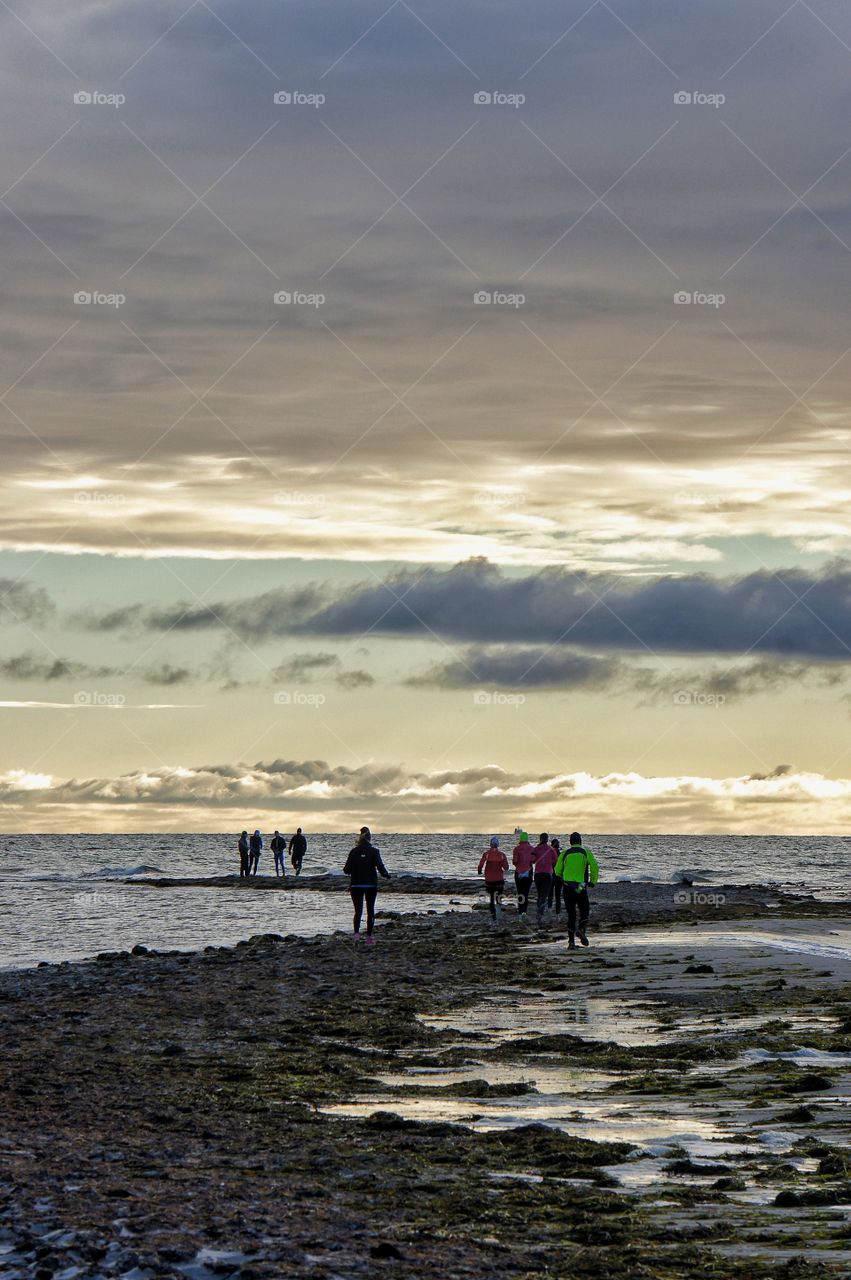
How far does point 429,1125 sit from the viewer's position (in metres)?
10.5

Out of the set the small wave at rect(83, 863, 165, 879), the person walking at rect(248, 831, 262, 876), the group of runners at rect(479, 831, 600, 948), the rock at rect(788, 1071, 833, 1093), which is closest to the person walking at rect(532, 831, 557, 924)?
the group of runners at rect(479, 831, 600, 948)

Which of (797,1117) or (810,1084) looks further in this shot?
(810,1084)

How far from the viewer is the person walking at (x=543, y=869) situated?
36625mm

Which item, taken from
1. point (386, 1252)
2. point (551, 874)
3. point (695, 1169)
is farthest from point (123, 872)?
point (386, 1252)

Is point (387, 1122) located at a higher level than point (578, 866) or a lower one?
lower

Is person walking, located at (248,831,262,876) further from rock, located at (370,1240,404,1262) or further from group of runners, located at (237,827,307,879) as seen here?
rock, located at (370,1240,404,1262)

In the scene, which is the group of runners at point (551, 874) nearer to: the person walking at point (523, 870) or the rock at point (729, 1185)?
the person walking at point (523, 870)

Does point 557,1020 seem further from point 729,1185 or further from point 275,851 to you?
point 275,851

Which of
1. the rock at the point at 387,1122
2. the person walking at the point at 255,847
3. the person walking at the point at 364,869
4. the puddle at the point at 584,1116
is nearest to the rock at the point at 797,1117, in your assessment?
the puddle at the point at 584,1116

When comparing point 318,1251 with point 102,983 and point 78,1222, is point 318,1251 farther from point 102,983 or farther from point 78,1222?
point 102,983

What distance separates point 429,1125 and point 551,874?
89.9 ft

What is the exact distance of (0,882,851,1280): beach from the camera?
7098 mm

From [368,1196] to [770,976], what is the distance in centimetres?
1492

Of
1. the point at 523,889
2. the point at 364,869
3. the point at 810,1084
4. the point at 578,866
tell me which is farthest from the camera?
the point at 523,889
